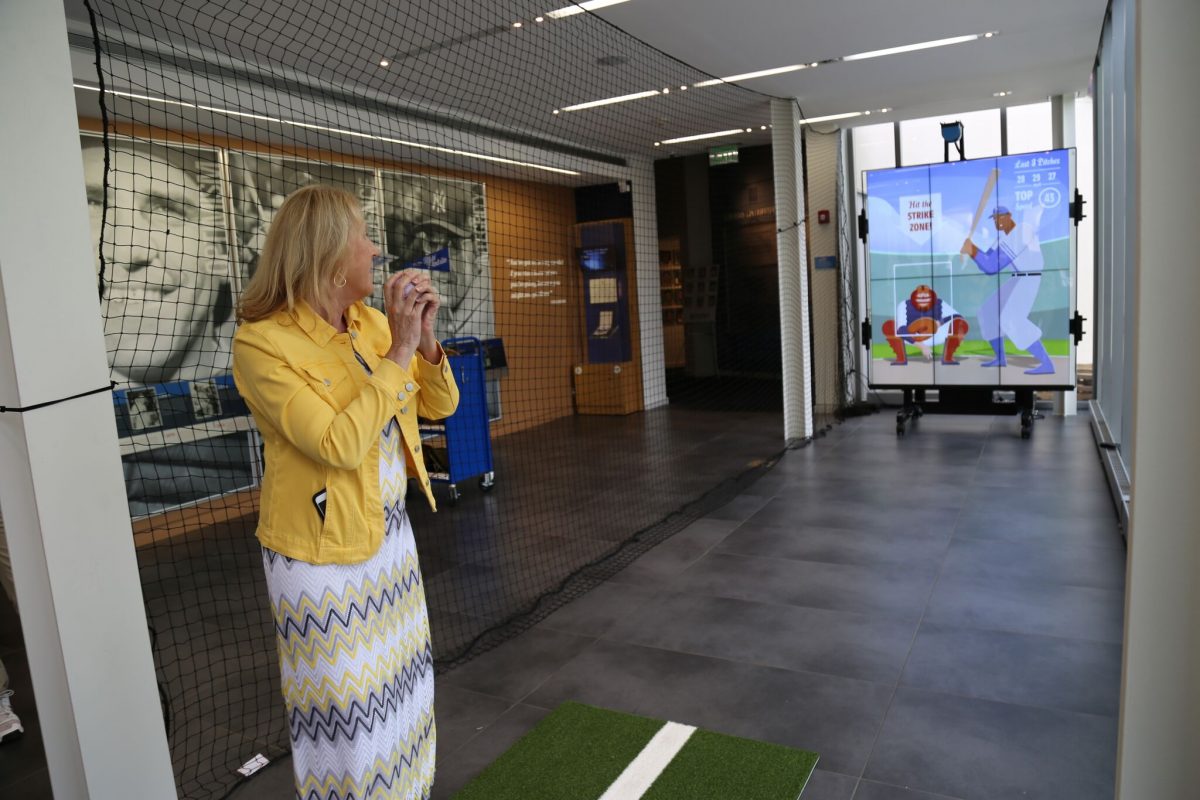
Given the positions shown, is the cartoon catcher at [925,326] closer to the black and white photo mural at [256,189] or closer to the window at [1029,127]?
the window at [1029,127]

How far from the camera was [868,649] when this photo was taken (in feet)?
9.89

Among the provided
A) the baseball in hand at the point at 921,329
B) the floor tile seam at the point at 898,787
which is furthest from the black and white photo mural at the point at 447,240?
the floor tile seam at the point at 898,787

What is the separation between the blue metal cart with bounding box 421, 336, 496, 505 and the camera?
5660 millimetres

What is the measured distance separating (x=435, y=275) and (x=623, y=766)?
5841mm

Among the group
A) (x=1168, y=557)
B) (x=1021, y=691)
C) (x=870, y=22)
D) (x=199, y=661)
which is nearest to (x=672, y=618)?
(x=1021, y=691)

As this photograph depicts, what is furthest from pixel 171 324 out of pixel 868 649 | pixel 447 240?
pixel 868 649

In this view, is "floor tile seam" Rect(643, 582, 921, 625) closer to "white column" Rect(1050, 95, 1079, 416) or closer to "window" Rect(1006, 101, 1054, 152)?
"white column" Rect(1050, 95, 1079, 416)

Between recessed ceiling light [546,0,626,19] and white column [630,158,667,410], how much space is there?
4.60 metres

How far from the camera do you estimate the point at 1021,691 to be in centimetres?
264

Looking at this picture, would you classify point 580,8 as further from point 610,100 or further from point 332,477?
point 332,477

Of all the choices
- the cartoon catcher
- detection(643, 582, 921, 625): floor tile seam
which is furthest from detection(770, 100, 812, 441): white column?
detection(643, 582, 921, 625): floor tile seam

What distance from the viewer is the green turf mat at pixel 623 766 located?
2232 millimetres

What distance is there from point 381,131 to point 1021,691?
491 cm

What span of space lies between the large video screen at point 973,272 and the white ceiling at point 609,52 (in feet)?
2.48
